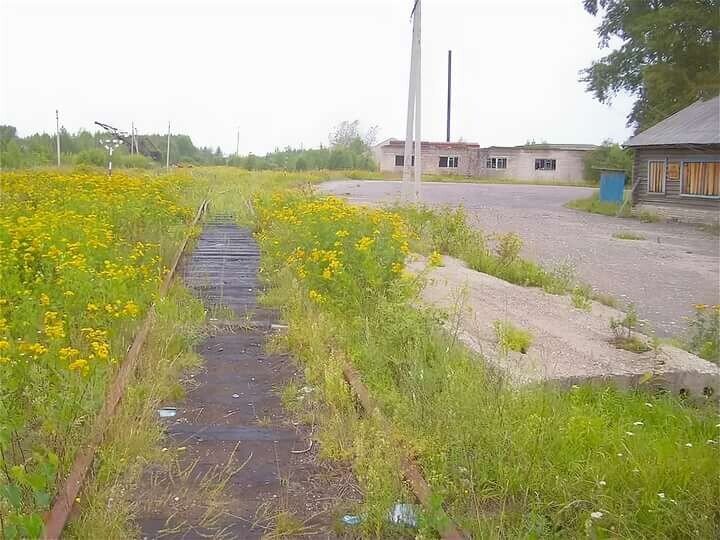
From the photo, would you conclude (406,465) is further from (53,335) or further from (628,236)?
(628,236)

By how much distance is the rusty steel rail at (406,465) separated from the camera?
342 centimetres

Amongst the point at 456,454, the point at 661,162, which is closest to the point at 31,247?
the point at 456,454

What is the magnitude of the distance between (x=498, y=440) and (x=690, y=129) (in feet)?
80.4

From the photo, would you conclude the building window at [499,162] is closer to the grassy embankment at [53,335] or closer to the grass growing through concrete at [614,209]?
the grass growing through concrete at [614,209]

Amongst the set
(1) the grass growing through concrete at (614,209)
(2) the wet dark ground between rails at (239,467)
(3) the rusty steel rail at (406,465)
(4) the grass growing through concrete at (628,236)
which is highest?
(1) the grass growing through concrete at (614,209)

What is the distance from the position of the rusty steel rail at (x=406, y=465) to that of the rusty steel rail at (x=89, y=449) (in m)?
1.62

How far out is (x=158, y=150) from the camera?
250ft

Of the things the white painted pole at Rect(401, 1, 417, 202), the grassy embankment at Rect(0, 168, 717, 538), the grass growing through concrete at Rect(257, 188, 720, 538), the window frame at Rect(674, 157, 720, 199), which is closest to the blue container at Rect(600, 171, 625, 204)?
the window frame at Rect(674, 157, 720, 199)

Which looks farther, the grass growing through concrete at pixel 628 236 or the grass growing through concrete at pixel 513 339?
the grass growing through concrete at pixel 628 236

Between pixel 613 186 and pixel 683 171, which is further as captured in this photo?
pixel 613 186

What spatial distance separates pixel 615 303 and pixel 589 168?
185 ft

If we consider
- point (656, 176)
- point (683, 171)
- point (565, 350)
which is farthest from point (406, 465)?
point (656, 176)

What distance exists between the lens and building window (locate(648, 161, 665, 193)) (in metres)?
27.1

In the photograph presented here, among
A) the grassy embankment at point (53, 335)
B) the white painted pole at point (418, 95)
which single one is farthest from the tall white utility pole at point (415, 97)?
the grassy embankment at point (53, 335)
